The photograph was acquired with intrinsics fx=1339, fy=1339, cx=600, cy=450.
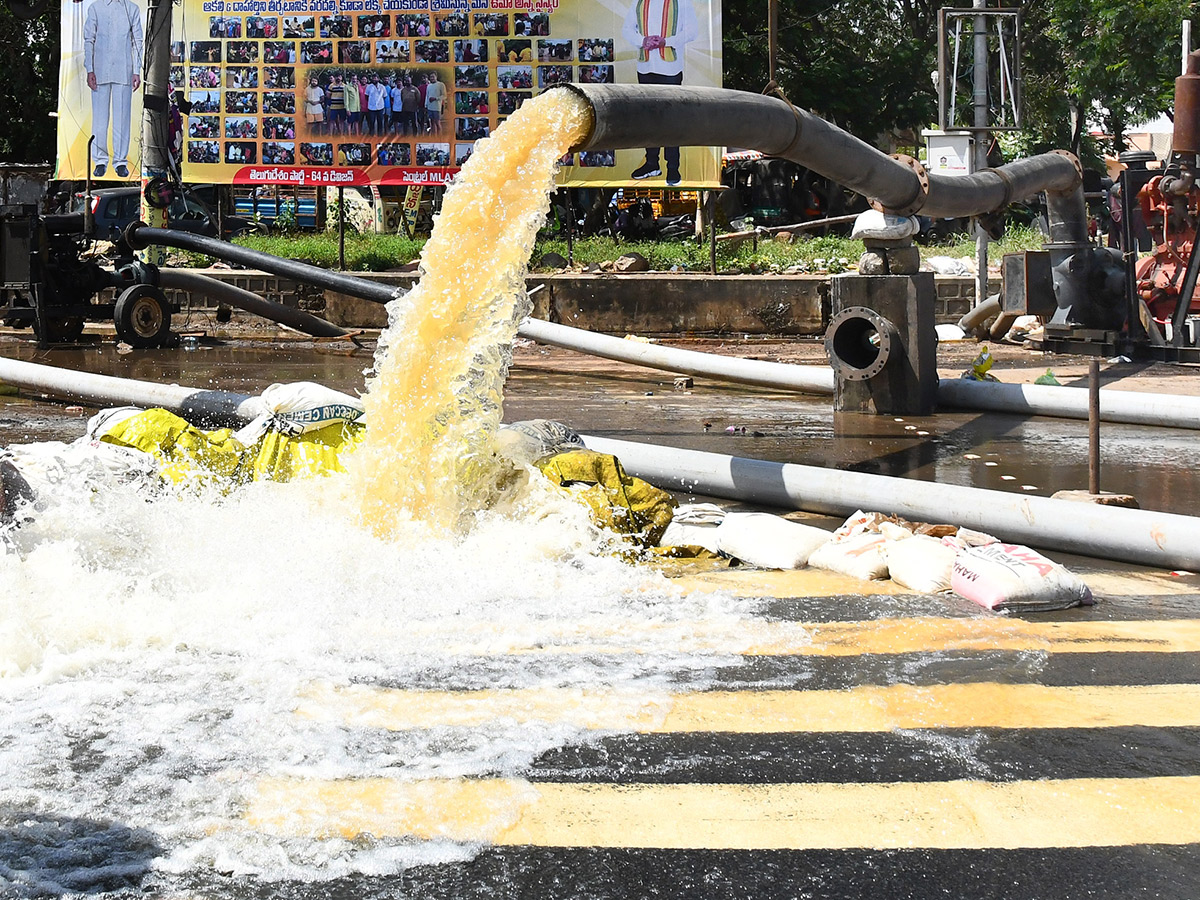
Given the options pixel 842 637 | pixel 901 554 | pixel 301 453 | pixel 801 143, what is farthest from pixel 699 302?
pixel 842 637

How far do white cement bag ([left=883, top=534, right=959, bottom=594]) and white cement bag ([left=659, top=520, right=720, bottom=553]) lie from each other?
84 centimetres

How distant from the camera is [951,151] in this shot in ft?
49.5

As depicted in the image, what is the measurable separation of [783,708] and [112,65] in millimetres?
18286

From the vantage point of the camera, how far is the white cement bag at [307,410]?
6.86 meters

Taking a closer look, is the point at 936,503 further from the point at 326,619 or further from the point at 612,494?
the point at 326,619

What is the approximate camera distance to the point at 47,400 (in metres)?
11.3

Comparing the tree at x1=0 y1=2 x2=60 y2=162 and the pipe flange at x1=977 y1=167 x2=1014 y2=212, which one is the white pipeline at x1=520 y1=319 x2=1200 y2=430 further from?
the tree at x1=0 y1=2 x2=60 y2=162

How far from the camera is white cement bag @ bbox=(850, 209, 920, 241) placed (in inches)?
382

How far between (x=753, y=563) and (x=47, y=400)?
752 centimetres

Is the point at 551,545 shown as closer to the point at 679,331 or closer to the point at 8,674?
the point at 8,674

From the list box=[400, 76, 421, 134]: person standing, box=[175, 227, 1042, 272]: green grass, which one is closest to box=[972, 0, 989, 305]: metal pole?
box=[175, 227, 1042, 272]: green grass

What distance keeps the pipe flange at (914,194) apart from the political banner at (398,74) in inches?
348

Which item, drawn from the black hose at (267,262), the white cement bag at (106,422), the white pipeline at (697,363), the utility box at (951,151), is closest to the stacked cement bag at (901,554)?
the white cement bag at (106,422)

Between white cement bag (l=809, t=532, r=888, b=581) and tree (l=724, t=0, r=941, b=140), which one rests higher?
tree (l=724, t=0, r=941, b=140)
